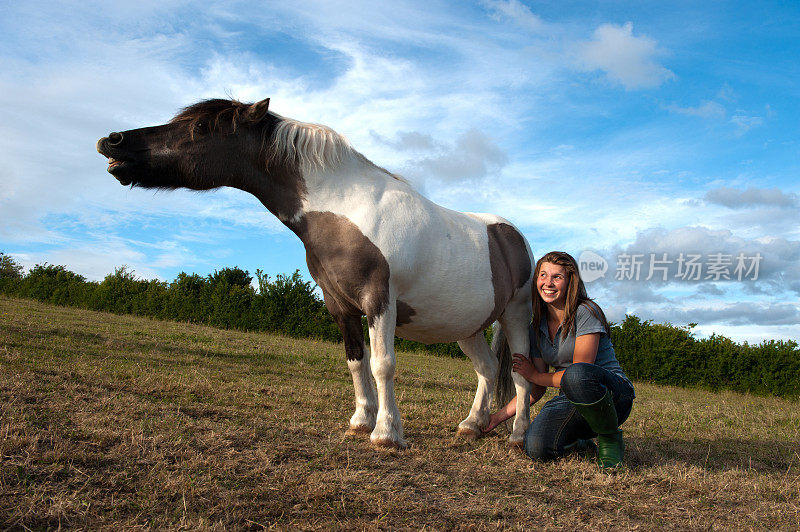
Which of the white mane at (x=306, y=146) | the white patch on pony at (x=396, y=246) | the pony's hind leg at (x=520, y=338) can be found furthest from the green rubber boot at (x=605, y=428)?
the white mane at (x=306, y=146)

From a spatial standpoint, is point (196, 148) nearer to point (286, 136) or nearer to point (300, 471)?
point (286, 136)

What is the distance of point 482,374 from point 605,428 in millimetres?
1440

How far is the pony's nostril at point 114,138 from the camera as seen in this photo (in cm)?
409

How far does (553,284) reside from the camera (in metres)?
4.36

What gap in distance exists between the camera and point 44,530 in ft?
7.95

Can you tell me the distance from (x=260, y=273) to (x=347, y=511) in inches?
887

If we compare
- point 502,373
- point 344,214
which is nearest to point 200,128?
point 344,214

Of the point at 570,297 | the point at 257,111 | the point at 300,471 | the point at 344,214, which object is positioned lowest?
the point at 300,471

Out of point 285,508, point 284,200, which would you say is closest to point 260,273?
point 284,200

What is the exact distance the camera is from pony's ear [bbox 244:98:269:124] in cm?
407

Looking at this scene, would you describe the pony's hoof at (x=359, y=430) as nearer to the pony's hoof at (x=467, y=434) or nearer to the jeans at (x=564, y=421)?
the pony's hoof at (x=467, y=434)

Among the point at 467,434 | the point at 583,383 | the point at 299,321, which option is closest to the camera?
the point at 583,383

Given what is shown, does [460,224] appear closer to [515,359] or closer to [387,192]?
[387,192]

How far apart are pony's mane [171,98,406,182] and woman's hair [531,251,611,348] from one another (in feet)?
6.49
